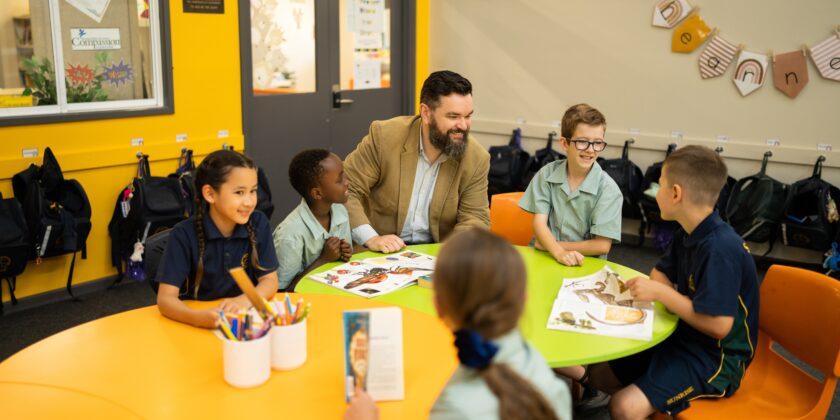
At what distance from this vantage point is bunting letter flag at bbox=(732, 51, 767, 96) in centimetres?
499

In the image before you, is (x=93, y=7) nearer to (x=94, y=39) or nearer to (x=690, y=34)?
(x=94, y=39)

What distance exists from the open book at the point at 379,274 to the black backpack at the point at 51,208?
216 centimetres

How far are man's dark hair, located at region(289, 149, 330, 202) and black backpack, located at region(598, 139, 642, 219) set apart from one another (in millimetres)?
3086

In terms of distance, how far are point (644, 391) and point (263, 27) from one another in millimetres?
3909

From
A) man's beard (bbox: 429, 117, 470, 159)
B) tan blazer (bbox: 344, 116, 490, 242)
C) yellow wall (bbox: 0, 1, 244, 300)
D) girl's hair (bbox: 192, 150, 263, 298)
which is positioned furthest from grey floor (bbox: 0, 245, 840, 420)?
man's beard (bbox: 429, 117, 470, 159)

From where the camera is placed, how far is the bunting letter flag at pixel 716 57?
200 inches

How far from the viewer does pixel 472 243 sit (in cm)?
115

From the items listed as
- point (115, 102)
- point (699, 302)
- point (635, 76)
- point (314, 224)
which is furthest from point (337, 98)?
point (699, 302)

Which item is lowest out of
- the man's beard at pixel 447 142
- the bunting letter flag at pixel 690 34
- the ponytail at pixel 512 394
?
the ponytail at pixel 512 394

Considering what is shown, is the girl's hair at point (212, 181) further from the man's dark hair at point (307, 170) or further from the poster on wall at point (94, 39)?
the poster on wall at point (94, 39)

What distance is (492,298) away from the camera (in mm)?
1130

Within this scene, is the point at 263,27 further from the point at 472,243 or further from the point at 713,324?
the point at 472,243

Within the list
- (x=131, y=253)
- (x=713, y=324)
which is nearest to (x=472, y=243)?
(x=713, y=324)

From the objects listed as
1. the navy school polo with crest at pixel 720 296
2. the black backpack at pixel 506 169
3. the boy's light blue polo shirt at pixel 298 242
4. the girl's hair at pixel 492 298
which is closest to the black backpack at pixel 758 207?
the black backpack at pixel 506 169
